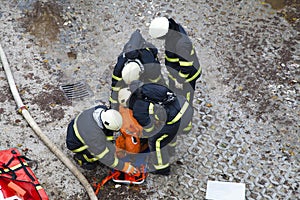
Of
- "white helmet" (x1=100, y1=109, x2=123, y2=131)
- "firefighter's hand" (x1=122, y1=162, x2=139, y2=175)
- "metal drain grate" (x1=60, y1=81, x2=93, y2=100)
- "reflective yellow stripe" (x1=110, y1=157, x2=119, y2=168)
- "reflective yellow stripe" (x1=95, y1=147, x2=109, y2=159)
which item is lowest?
"firefighter's hand" (x1=122, y1=162, x2=139, y2=175)

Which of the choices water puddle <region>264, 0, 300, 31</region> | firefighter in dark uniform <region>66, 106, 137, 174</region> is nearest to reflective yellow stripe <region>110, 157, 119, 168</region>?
firefighter in dark uniform <region>66, 106, 137, 174</region>

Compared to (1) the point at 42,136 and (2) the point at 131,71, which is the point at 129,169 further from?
(1) the point at 42,136

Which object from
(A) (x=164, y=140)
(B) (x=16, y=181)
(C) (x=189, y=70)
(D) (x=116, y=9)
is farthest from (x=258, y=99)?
(B) (x=16, y=181)

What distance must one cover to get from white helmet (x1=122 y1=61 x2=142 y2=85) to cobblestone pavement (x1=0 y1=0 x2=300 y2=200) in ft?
4.12

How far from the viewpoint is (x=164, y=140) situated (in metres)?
5.81

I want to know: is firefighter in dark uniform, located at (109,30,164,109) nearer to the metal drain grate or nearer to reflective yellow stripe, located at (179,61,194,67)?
reflective yellow stripe, located at (179,61,194,67)

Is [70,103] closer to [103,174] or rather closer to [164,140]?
[103,174]

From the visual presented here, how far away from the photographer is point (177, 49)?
616cm

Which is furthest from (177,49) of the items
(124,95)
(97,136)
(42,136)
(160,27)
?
(42,136)

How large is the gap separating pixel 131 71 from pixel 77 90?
1609mm

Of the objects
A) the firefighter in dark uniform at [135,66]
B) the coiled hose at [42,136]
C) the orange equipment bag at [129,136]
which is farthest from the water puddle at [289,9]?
the coiled hose at [42,136]

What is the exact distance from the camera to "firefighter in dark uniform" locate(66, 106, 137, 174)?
5371 millimetres

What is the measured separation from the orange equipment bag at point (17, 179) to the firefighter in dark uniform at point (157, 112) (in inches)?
58.1

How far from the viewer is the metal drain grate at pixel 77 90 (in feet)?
23.2
